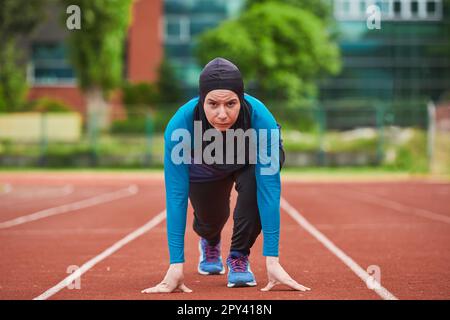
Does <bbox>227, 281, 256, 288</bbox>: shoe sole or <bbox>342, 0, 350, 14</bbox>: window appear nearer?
<bbox>227, 281, 256, 288</bbox>: shoe sole

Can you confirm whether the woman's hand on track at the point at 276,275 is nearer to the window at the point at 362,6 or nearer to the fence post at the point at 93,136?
the fence post at the point at 93,136

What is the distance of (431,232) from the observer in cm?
1161

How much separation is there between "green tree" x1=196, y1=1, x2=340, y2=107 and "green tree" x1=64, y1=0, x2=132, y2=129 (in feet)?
19.4

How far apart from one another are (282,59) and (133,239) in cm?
3359

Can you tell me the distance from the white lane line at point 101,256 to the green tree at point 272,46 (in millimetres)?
28770

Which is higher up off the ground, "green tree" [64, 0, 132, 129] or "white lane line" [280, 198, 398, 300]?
"green tree" [64, 0, 132, 129]

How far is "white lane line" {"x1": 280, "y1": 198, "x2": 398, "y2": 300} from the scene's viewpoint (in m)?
6.58

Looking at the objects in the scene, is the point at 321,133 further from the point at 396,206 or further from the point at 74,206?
the point at 74,206

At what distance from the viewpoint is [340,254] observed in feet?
30.0

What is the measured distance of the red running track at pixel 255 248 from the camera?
6.70 m

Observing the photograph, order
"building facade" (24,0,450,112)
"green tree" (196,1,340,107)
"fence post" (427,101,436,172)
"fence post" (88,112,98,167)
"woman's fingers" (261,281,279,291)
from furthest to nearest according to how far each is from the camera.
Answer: "building facade" (24,0,450,112), "green tree" (196,1,340,107), "fence post" (88,112,98,167), "fence post" (427,101,436,172), "woman's fingers" (261,281,279,291)

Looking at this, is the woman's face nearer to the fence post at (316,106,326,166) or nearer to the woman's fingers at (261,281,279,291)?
the woman's fingers at (261,281,279,291)

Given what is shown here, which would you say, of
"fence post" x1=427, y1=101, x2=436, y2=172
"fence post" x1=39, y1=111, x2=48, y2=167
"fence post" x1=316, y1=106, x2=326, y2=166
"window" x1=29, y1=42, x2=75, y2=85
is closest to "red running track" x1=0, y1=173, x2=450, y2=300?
"fence post" x1=427, y1=101, x2=436, y2=172
